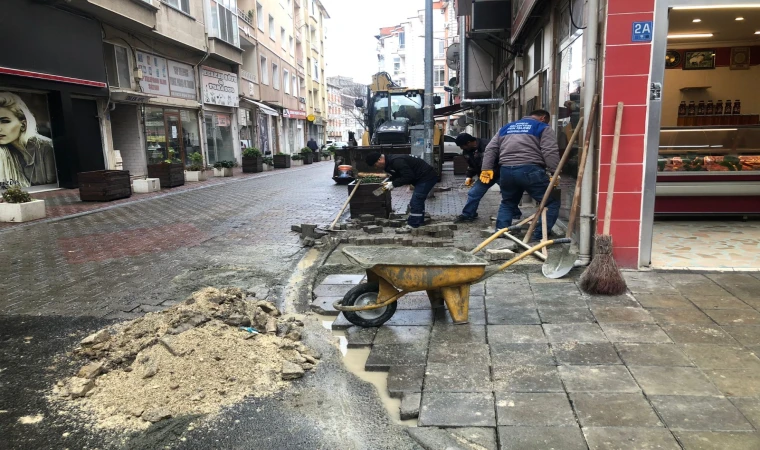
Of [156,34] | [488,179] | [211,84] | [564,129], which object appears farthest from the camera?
[211,84]

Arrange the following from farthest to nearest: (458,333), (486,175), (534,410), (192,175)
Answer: (192,175)
(486,175)
(458,333)
(534,410)

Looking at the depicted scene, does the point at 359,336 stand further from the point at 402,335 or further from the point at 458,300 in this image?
the point at 458,300

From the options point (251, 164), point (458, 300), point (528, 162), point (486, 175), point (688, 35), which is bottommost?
point (458, 300)

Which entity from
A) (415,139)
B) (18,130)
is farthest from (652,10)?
(18,130)

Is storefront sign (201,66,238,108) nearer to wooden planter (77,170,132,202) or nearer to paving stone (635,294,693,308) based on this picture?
wooden planter (77,170,132,202)

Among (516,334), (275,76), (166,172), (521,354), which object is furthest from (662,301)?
(275,76)

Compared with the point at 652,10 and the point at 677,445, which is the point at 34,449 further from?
the point at 652,10

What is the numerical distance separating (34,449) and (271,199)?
10704mm

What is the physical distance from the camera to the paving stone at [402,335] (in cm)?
389

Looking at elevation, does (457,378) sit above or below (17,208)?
below

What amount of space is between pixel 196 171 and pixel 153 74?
4.16 metres

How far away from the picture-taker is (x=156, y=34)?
18109mm

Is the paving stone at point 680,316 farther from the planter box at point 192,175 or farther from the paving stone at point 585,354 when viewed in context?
the planter box at point 192,175

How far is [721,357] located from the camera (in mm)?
3318
